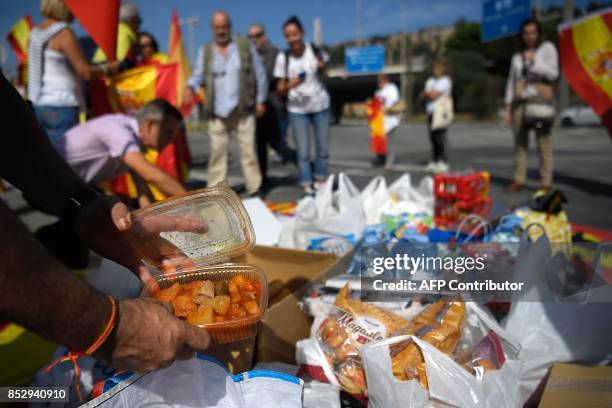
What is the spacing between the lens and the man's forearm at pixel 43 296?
793 mm

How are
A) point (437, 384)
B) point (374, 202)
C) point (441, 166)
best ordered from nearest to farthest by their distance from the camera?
point (437, 384) < point (374, 202) < point (441, 166)

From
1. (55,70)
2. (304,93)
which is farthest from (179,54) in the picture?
(55,70)

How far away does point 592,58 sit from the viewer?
396 centimetres

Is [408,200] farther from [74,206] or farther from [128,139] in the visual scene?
[74,206]

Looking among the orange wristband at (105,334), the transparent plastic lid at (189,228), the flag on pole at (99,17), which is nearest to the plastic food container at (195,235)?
the transparent plastic lid at (189,228)

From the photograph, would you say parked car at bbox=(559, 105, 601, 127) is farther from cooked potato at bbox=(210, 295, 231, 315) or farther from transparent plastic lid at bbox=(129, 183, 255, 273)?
cooked potato at bbox=(210, 295, 231, 315)

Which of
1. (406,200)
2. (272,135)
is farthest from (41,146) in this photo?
(272,135)

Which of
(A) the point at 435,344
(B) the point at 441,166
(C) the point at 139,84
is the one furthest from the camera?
(B) the point at 441,166

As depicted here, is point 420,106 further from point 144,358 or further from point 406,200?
point 144,358

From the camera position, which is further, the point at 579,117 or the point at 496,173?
the point at 579,117

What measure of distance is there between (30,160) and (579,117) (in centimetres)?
2084

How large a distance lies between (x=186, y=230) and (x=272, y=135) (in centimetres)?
506

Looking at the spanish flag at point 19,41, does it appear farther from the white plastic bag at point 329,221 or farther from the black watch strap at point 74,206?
the black watch strap at point 74,206

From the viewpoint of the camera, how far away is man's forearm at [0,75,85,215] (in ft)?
4.70
